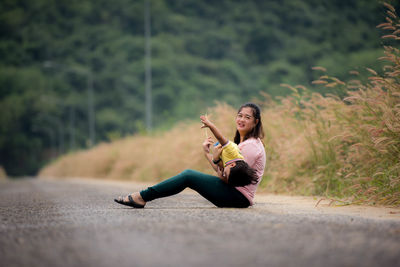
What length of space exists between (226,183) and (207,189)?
0.25 m

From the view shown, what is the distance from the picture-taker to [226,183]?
20.6 ft

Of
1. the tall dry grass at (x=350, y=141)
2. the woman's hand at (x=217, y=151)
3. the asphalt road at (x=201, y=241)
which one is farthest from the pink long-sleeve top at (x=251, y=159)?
the tall dry grass at (x=350, y=141)

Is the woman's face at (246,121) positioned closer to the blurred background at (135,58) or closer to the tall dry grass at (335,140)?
the tall dry grass at (335,140)

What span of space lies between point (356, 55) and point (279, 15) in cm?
1791

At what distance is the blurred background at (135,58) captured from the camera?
51219mm

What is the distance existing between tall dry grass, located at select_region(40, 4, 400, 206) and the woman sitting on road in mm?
1670

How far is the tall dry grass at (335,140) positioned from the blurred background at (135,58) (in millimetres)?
31952

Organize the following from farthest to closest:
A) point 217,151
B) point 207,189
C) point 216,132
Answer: point 207,189, point 217,151, point 216,132

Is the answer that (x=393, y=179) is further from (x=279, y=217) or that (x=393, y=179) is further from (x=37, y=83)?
(x=37, y=83)

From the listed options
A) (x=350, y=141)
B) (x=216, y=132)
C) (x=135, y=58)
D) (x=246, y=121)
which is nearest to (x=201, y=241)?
(x=216, y=132)

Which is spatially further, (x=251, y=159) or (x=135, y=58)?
(x=135, y=58)

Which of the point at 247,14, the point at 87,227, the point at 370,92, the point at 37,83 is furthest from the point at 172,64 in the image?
the point at 87,227

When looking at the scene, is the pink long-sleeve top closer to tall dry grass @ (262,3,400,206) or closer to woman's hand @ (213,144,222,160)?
woman's hand @ (213,144,222,160)

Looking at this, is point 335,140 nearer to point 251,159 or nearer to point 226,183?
point 251,159
